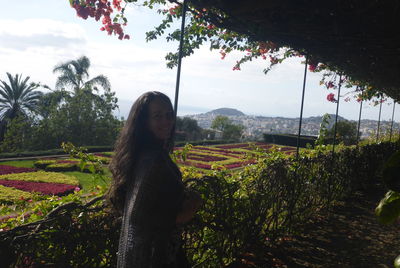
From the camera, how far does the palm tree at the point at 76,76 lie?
20.8m

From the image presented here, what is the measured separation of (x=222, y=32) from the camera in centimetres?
398

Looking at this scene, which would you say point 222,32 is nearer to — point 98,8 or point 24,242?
point 98,8

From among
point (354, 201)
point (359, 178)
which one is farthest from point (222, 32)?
point (359, 178)

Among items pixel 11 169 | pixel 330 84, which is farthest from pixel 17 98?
pixel 330 84

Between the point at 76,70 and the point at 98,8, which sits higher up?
the point at 76,70

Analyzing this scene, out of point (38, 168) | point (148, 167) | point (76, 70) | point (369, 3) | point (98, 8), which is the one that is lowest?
point (38, 168)

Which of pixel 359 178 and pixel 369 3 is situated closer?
pixel 369 3

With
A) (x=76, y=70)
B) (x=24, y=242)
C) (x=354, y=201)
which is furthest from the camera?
(x=76, y=70)

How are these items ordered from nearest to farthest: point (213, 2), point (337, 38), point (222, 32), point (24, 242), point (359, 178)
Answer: point (24, 242)
point (213, 2)
point (337, 38)
point (222, 32)
point (359, 178)

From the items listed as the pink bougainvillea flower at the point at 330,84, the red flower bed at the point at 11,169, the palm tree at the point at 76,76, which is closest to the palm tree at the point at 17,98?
the palm tree at the point at 76,76

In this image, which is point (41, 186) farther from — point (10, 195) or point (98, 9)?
point (98, 9)

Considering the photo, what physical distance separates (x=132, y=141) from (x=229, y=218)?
155cm

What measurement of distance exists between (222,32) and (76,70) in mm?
19927

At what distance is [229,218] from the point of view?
8.78ft
